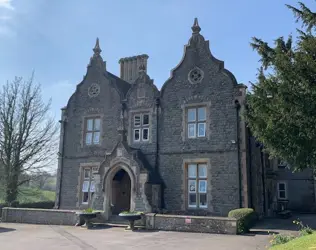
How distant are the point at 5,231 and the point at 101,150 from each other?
7.83m

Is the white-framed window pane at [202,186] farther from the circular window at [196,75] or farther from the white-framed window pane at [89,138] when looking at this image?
the white-framed window pane at [89,138]

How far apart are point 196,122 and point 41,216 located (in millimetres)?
10542

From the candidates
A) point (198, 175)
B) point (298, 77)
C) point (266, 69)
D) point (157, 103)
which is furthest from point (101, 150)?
point (298, 77)

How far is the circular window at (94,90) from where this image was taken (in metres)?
23.9

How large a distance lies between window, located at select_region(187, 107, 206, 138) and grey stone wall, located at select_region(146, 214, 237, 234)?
5564mm

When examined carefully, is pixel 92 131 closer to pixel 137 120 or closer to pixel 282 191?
pixel 137 120

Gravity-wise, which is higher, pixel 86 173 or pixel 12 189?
pixel 86 173

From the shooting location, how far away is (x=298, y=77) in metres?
11.8

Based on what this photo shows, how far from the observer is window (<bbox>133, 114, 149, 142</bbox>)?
21.5 m

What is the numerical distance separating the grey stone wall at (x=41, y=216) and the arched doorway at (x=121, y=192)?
126 inches

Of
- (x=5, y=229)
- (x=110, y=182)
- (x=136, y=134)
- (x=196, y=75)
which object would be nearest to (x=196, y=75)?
(x=196, y=75)

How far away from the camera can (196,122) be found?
20016 mm

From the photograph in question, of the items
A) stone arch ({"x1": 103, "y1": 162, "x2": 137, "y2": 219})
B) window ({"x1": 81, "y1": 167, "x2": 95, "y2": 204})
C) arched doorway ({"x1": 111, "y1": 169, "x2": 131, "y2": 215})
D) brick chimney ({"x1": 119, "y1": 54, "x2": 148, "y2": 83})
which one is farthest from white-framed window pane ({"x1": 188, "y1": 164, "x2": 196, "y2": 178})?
brick chimney ({"x1": 119, "y1": 54, "x2": 148, "y2": 83})

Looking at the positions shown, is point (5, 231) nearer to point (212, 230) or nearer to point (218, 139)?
point (212, 230)
